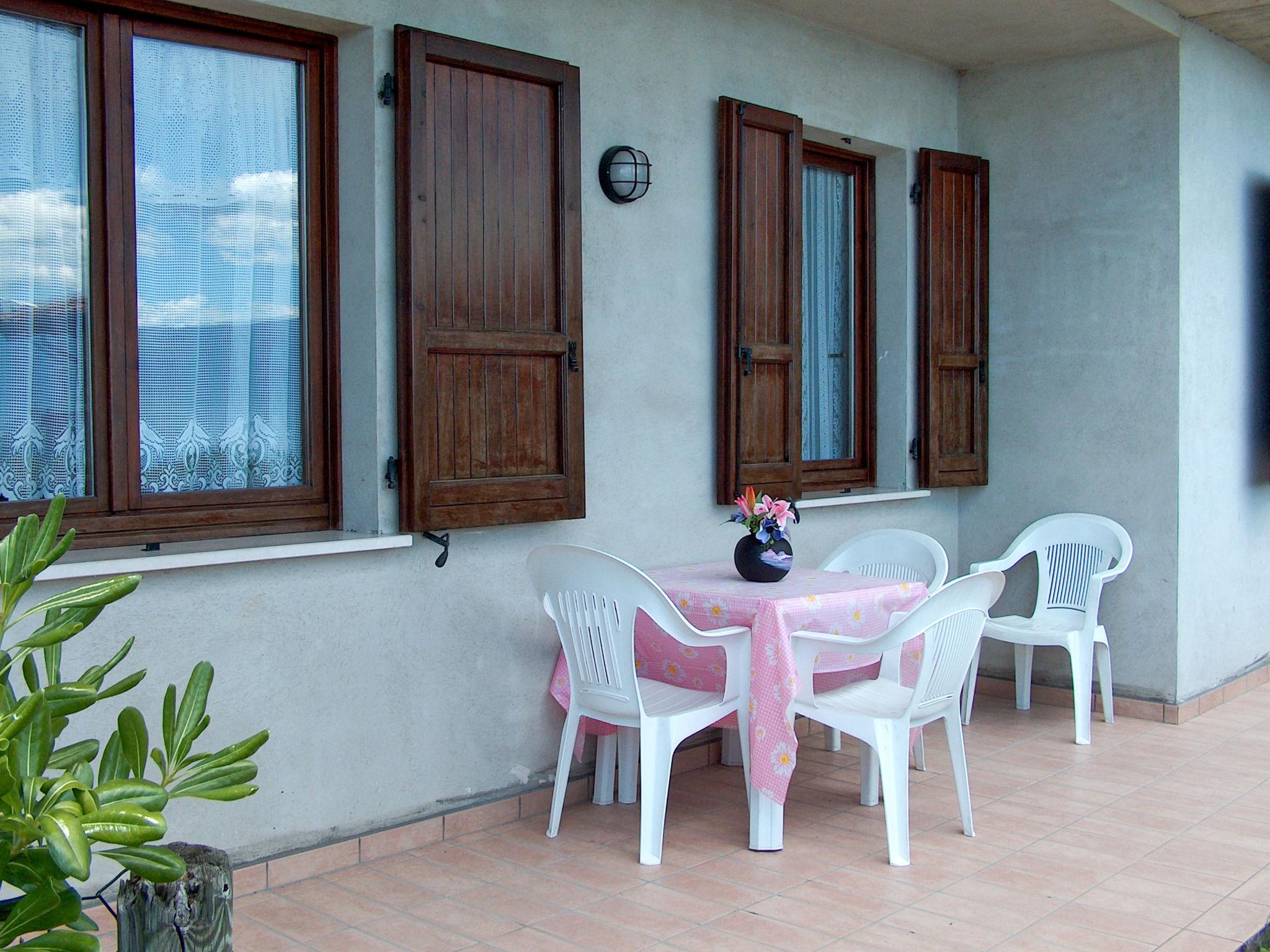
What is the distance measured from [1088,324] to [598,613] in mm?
3003

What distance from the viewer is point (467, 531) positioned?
3.79 metres

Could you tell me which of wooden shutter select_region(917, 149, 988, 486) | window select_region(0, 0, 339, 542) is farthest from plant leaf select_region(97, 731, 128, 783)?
wooden shutter select_region(917, 149, 988, 486)

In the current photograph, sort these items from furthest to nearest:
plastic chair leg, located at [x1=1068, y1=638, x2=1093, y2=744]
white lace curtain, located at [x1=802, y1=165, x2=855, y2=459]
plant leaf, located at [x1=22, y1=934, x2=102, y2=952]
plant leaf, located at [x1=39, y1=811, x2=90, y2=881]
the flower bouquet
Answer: white lace curtain, located at [x1=802, y1=165, x2=855, y2=459] < plastic chair leg, located at [x1=1068, y1=638, x2=1093, y2=744] < the flower bouquet < plant leaf, located at [x1=22, y1=934, x2=102, y2=952] < plant leaf, located at [x1=39, y1=811, x2=90, y2=881]

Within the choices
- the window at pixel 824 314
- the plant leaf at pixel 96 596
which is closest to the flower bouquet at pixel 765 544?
the window at pixel 824 314

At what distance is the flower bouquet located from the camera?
13.2 ft

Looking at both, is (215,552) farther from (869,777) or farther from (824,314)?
(824,314)

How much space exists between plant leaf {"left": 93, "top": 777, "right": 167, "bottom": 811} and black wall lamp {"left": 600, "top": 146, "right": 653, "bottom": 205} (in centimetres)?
297

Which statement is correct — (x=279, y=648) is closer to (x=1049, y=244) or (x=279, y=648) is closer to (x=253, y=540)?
(x=253, y=540)

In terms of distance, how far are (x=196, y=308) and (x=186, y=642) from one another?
90cm

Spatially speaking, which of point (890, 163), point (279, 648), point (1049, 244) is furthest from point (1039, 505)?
point (279, 648)

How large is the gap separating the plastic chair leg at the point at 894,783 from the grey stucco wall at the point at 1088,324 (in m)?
2.28

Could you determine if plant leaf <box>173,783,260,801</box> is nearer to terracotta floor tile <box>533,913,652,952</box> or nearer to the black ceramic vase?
terracotta floor tile <box>533,913,652,952</box>

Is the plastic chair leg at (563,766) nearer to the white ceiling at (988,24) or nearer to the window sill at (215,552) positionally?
the window sill at (215,552)

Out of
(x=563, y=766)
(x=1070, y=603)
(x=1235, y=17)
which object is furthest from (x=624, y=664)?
(x=1235, y=17)
